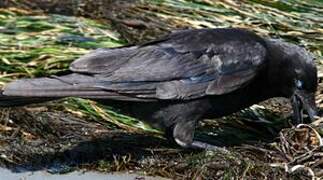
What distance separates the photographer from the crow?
20.8 ft

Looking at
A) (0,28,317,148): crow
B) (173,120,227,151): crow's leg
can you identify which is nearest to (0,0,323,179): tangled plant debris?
(173,120,227,151): crow's leg

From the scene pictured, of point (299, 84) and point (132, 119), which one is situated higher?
point (299, 84)

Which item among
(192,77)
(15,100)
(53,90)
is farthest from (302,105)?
(15,100)

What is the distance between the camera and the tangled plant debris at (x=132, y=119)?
6.31 m

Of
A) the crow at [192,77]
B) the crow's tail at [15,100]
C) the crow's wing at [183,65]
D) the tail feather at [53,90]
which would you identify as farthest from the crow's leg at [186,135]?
the crow's tail at [15,100]

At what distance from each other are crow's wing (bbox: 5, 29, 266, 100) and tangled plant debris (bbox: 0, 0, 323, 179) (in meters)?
0.36

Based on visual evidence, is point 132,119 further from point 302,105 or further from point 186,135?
point 302,105

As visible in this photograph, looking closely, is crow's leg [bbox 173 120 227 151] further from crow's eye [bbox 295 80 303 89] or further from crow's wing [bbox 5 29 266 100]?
crow's eye [bbox 295 80 303 89]

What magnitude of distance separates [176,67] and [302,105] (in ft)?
2.50

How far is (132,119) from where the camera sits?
6973 millimetres

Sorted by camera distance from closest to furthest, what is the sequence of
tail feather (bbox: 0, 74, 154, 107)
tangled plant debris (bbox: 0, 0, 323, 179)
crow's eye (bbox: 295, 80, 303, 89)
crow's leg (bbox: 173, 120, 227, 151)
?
tail feather (bbox: 0, 74, 154, 107) < tangled plant debris (bbox: 0, 0, 323, 179) < crow's leg (bbox: 173, 120, 227, 151) < crow's eye (bbox: 295, 80, 303, 89)

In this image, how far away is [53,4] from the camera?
846 cm

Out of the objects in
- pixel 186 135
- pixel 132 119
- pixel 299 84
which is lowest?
pixel 132 119

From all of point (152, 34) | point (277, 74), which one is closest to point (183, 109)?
point (277, 74)
